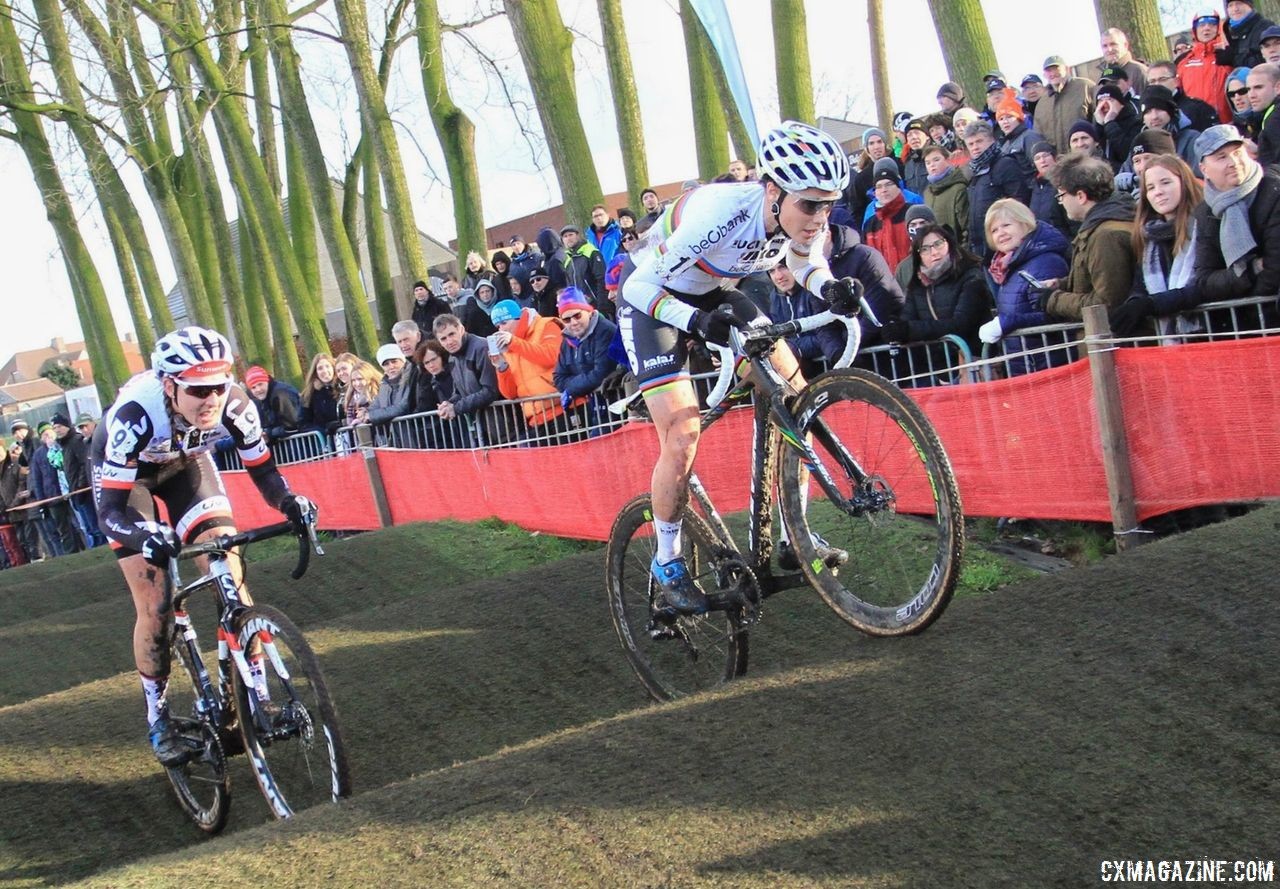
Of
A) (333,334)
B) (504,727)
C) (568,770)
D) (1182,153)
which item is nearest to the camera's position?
(568,770)

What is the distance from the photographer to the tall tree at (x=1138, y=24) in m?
13.2

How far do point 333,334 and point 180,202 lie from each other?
26336 millimetres

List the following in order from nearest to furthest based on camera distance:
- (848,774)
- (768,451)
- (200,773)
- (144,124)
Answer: (848,774) → (768,451) → (200,773) → (144,124)

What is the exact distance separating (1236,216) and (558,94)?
11634 mm

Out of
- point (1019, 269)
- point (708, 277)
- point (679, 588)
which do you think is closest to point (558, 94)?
point (1019, 269)

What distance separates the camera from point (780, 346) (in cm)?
582

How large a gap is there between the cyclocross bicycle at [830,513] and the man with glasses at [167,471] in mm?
1936

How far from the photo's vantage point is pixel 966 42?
14430 mm

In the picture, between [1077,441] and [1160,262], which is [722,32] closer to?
[1160,262]

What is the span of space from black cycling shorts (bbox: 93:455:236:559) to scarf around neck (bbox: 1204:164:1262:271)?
17.8 feet

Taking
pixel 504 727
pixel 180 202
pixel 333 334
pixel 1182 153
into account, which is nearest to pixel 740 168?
pixel 1182 153

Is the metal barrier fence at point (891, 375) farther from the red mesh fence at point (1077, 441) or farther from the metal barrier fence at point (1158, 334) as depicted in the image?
the red mesh fence at point (1077, 441)

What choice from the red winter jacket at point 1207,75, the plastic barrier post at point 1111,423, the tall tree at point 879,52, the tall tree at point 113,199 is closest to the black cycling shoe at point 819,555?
the plastic barrier post at point 1111,423

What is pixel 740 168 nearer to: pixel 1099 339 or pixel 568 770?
pixel 1099 339
